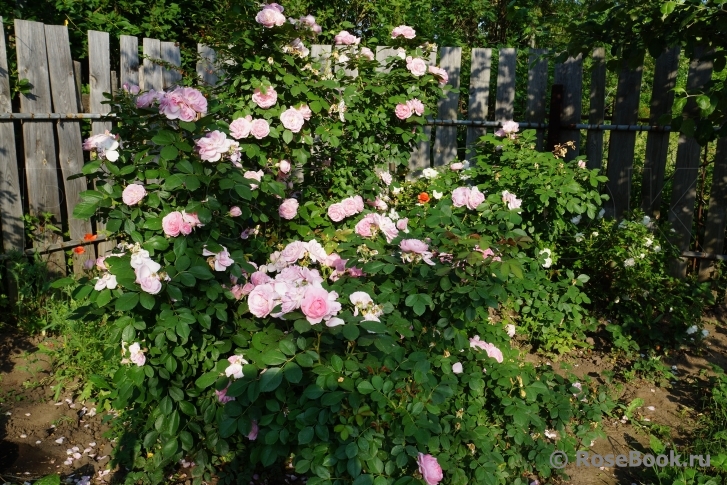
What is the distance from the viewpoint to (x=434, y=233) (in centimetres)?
235

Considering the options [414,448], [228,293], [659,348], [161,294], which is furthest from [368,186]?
[659,348]

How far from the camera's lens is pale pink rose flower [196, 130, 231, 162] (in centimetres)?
209

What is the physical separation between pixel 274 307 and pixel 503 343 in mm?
1268

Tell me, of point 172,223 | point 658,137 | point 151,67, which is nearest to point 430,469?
point 172,223

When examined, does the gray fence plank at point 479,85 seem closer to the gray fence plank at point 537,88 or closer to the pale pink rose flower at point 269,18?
the gray fence plank at point 537,88

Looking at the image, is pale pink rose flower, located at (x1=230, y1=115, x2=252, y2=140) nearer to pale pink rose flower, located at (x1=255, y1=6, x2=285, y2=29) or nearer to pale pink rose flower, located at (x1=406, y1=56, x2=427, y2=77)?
pale pink rose flower, located at (x1=255, y1=6, x2=285, y2=29)

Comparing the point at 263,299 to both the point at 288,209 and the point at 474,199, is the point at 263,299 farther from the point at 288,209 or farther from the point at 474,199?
the point at 288,209

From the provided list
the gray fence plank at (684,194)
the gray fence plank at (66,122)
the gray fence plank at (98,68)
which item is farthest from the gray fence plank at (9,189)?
the gray fence plank at (684,194)

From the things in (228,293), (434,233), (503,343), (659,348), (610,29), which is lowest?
(659,348)

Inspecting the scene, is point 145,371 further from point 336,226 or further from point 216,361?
point 336,226

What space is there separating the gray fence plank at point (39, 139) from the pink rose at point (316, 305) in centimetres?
298

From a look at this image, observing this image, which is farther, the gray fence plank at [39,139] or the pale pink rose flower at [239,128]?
the gray fence plank at [39,139]

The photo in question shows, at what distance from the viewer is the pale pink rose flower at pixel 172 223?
6.63ft

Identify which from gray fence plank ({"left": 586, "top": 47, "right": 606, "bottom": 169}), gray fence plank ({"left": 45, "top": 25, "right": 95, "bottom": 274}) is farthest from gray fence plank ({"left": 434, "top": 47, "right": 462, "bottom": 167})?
gray fence plank ({"left": 45, "top": 25, "right": 95, "bottom": 274})
